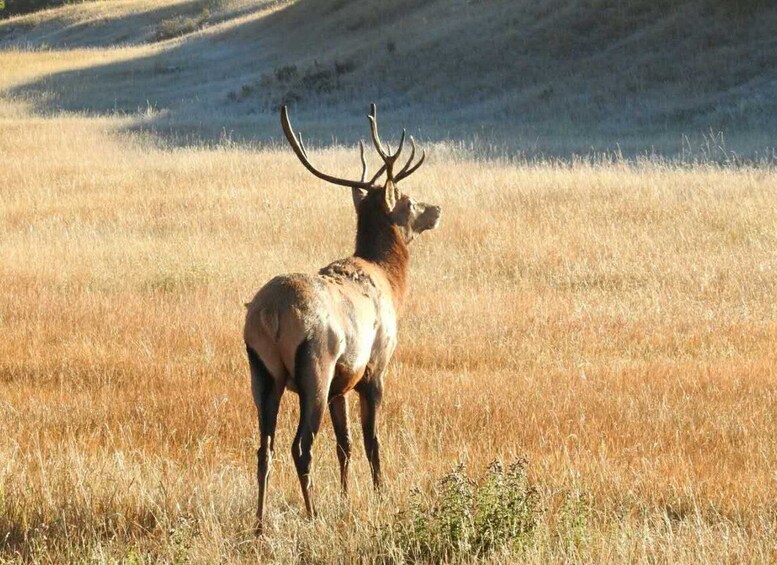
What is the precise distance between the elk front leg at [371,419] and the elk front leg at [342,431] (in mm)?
82

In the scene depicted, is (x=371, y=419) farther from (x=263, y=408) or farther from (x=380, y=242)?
(x=380, y=242)

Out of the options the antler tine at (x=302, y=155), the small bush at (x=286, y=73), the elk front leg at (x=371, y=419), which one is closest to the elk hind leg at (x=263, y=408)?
the elk front leg at (x=371, y=419)

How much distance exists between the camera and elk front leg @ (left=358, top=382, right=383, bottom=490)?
5.43 metres

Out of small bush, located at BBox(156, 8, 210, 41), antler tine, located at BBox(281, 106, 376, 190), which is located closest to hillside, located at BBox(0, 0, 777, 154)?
small bush, located at BBox(156, 8, 210, 41)

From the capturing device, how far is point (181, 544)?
14.3 ft

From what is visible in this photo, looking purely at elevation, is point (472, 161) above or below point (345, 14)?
below

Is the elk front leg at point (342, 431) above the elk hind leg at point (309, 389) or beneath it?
beneath

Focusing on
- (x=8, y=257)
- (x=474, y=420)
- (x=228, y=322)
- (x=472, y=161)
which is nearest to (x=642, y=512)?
(x=474, y=420)

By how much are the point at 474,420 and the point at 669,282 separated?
4.80 m

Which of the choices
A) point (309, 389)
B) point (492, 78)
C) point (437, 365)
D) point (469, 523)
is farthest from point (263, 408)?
point (492, 78)

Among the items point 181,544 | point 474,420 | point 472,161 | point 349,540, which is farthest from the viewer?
point 472,161

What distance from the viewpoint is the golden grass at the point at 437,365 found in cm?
514

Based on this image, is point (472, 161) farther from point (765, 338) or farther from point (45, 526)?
point (45, 526)

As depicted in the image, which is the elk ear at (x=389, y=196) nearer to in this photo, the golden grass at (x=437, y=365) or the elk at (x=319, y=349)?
the elk at (x=319, y=349)
